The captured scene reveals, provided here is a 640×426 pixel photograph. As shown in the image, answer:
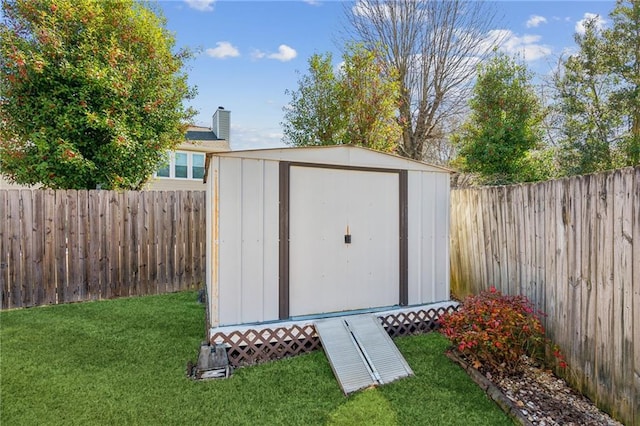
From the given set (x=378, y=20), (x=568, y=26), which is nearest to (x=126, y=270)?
(x=378, y=20)

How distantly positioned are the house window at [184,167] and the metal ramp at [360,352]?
37.6 feet

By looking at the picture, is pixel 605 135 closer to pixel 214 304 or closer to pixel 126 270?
pixel 214 304

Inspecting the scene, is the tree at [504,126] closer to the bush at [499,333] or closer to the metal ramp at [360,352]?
the bush at [499,333]

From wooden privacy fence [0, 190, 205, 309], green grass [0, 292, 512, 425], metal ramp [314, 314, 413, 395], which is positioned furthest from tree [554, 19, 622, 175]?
wooden privacy fence [0, 190, 205, 309]

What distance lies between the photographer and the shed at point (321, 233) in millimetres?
3498

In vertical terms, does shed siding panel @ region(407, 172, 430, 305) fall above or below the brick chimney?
below

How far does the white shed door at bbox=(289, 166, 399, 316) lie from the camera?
3.82 m

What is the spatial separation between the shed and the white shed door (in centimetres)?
1

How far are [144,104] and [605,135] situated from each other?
35.6 ft

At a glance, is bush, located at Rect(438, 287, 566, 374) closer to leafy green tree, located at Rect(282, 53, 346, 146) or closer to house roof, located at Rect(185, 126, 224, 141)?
leafy green tree, located at Rect(282, 53, 346, 146)

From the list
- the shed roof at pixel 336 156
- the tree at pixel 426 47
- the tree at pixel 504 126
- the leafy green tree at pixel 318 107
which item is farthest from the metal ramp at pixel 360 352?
the tree at pixel 426 47

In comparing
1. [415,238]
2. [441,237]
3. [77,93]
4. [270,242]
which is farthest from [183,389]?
[77,93]

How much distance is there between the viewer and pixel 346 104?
8.70m

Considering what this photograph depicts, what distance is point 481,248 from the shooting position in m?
4.67
